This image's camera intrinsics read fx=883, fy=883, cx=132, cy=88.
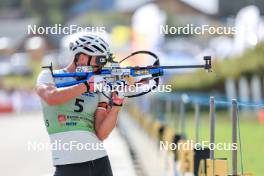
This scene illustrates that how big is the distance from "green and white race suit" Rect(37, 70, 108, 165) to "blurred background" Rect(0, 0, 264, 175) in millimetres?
501

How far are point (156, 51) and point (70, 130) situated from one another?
4013cm

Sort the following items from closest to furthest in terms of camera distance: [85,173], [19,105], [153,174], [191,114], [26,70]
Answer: [85,173]
[153,174]
[191,114]
[19,105]
[26,70]

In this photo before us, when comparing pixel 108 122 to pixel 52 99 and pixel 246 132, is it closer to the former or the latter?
pixel 52 99

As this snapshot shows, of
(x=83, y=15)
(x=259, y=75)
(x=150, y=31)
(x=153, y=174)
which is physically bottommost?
(x=153, y=174)

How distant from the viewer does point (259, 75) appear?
40781 mm

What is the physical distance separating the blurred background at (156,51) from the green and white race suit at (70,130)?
1.64ft

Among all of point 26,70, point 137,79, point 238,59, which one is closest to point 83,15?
point 26,70

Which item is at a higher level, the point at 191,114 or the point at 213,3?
the point at 213,3

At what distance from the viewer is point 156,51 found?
4656cm

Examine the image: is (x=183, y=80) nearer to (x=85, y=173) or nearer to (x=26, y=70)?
(x=26, y=70)

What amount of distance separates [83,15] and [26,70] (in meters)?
22.0

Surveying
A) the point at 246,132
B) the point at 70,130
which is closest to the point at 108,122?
the point at 70,130

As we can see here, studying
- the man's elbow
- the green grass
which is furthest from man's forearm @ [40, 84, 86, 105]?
the green grass

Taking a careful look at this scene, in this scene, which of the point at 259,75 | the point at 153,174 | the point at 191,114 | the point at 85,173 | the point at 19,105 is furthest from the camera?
the point at 19,105
